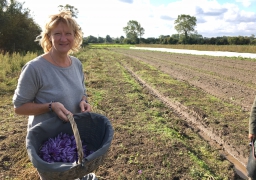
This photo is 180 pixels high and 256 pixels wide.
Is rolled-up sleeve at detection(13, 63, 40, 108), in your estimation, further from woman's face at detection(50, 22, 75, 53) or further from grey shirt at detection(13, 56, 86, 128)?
woman's face at detection(50, 22, 75, 53)

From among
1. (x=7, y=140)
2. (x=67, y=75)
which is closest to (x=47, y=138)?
(x=67, y=75)

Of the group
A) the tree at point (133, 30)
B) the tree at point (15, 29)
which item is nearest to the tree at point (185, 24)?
the tree at point (133, 30)

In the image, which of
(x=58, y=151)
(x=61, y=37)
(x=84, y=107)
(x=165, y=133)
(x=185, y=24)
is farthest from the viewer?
(x=185, y=24)

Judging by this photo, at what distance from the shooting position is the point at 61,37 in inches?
77.9

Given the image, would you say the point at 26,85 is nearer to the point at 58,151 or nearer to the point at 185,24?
the point at 58,151

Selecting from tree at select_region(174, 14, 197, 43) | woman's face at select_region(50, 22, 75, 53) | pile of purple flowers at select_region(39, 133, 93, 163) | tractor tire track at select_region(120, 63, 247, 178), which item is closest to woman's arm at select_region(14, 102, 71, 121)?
pile of purple flowers at select_region(39, 133, 93, 163)

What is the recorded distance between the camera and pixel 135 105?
6801 millimetres

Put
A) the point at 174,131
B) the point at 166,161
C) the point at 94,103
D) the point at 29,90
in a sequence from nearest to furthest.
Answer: the point at 29,90 < the point at 166,161 < the point at 174,131 < the point at 94,103

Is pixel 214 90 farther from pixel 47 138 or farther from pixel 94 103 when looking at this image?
pixel 47 138

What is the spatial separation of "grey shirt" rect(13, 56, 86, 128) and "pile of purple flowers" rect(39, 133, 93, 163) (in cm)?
25

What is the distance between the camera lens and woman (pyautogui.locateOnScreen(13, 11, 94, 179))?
6.00ft

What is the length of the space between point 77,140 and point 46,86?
0.59m

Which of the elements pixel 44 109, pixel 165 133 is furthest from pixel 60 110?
pixel 165 133

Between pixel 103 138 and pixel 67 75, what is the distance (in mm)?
633
